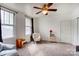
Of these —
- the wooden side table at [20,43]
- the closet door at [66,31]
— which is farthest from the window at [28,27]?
the closet door at [66,31]

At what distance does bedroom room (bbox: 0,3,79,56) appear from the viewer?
158 centimetres

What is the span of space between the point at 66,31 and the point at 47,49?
0.39 metres

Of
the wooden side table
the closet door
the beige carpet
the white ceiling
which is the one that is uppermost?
the white ceiling

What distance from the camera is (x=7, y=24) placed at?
62.4 inches

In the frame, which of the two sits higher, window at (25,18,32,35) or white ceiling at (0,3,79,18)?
white ceiling at (0,3,79,18)

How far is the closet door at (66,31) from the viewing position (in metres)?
1.63

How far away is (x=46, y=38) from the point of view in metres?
1.66

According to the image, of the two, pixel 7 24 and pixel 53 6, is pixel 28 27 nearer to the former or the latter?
pixel 7 24

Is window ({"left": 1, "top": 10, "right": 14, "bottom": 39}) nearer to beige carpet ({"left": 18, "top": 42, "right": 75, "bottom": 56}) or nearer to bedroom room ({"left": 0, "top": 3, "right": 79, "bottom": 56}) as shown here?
bedroom room ({"left": 0, "top": 3, "right": 79, "bottom": 56})

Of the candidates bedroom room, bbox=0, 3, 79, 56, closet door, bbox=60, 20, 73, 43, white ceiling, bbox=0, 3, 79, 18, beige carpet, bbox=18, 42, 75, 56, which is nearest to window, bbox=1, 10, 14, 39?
bedroom room, bbox=0, 3, 79, 56

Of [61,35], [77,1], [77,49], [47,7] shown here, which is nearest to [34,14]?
[47,7]

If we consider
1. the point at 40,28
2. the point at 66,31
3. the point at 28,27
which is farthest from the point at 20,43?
the point at 66,31

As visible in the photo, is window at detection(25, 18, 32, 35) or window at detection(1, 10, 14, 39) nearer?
window at detection(1, 10, 14, 39)

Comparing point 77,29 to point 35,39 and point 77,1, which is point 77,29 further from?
point 35,39
